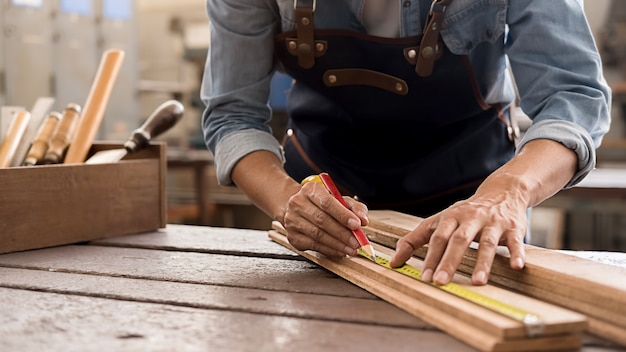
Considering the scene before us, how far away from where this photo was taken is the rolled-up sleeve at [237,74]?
4.92 feet

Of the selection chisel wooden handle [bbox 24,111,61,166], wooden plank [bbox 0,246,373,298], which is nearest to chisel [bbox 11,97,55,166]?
chisel wooden handle [bbox 24,111,61,166]

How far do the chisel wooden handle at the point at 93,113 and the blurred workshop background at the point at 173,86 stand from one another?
2.96 metres

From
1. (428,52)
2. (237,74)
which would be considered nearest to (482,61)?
(428,52)

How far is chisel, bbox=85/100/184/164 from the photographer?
62.1 inches

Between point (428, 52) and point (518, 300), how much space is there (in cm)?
70

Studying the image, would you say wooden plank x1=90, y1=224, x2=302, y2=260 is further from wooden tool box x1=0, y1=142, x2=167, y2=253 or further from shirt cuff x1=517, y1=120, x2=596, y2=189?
shirt cuff x1=517, y1=120, x2=596, y2=189

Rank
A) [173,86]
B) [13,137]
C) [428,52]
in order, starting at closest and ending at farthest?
[428,52] < [13,137] < [173,86]

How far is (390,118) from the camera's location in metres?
1.56

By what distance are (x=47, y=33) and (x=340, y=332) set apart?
578 cm

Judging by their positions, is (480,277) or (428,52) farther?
(428,52)

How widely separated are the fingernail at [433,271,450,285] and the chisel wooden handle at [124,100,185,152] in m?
0.87

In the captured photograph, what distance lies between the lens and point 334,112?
63.3 inches

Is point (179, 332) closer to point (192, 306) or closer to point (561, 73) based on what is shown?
point (192, 306)

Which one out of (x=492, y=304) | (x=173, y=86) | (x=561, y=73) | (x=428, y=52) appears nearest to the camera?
(x=492, y=304)
